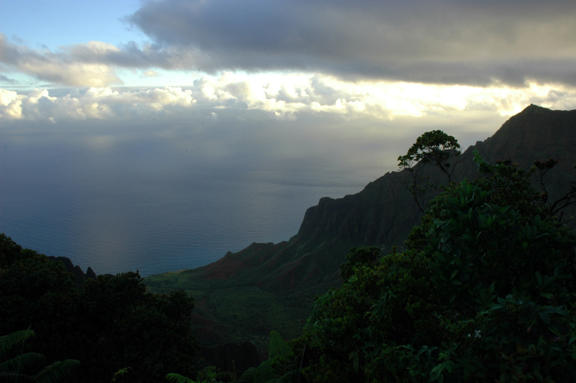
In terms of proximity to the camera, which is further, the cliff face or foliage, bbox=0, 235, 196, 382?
the cliff face

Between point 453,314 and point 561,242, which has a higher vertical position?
point 561,242

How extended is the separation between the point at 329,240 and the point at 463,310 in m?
105

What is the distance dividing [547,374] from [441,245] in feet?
13.6

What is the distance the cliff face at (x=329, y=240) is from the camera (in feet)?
245

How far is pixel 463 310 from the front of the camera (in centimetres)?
844

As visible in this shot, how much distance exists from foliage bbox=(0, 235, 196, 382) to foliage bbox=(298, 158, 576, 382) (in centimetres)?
1046

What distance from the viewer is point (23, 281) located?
18.2 meters

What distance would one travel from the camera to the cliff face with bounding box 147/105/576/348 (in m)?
74.8

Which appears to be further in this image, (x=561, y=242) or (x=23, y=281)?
(x=23, y=281)

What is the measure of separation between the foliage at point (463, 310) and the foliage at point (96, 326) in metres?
10.5

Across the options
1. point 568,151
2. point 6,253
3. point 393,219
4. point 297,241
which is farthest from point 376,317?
point 297,241

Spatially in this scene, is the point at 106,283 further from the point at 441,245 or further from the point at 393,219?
the point at 393,219

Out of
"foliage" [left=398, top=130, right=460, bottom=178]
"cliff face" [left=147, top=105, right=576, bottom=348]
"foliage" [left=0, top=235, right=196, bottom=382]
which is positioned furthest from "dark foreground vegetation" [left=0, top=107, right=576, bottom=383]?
"cliff face" [left=147, top=105, right=576, bottom=348]

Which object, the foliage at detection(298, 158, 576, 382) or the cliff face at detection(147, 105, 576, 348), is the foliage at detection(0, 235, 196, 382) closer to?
the foliage at detection(298, 158, 576, 382)
